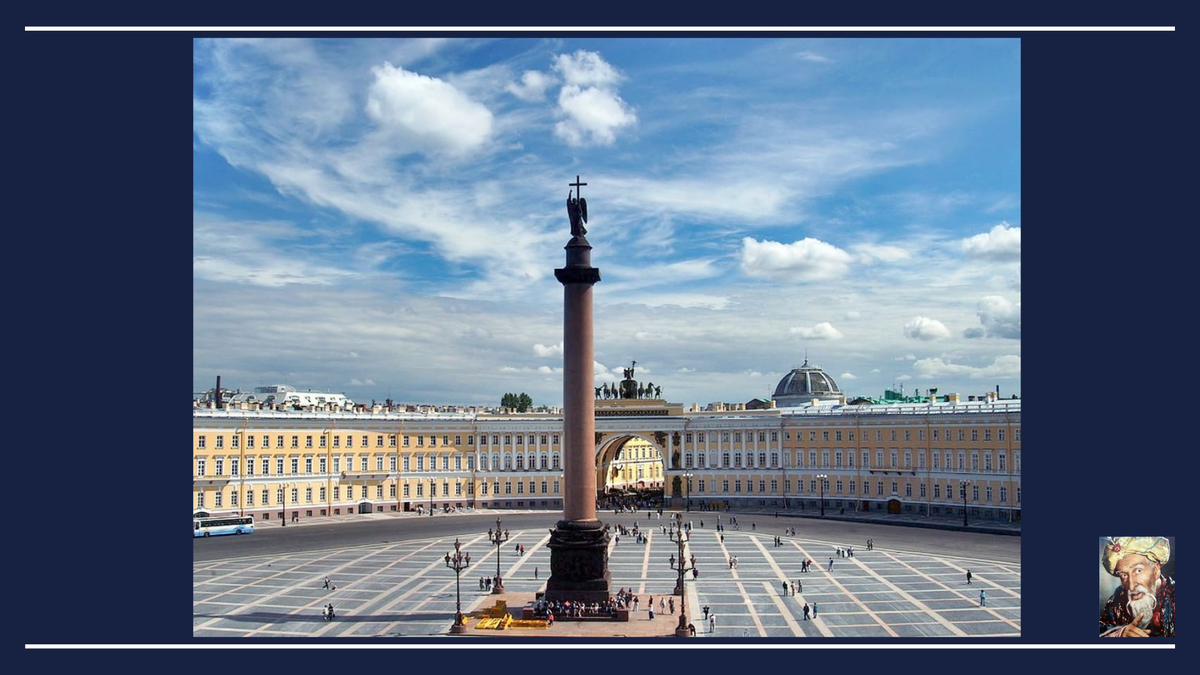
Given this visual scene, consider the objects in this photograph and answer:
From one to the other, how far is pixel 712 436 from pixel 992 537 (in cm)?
2691

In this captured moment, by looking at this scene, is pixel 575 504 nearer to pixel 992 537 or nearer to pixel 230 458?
pixel 992 537

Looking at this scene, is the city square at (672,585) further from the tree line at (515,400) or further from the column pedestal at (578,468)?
the tree line at (515,400)

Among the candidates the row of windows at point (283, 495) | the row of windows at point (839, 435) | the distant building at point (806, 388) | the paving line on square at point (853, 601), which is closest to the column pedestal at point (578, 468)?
the paving line on square at point (853, 601)

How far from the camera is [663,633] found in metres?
27.0

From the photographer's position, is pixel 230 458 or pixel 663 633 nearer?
pixel 663 633

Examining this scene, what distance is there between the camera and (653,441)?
75500 millimetres
